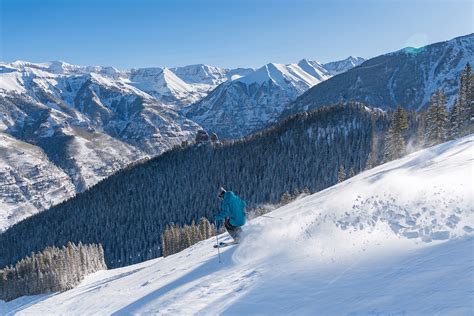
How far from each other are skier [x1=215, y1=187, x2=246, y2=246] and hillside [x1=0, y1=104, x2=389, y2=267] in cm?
14258

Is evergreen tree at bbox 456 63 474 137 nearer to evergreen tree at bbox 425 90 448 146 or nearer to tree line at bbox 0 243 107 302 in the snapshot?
evergreen tree at bbox 425 90 448 146

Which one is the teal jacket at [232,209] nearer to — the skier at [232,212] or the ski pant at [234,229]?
the skier at [232,212]

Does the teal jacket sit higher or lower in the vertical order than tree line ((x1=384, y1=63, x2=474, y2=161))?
lower

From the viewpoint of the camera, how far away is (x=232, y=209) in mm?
18156

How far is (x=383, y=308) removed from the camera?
828cm

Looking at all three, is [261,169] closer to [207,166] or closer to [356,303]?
[207,166]

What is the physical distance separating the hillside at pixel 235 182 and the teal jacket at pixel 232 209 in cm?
14299

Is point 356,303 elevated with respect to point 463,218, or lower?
lower

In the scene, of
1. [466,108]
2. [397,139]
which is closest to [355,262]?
[466,108]

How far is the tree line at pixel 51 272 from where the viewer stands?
3465 inches

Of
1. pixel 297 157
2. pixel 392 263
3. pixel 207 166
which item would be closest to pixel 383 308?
pixel 392 263

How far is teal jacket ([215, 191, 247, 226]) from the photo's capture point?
58.6 feet

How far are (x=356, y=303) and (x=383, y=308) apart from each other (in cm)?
76

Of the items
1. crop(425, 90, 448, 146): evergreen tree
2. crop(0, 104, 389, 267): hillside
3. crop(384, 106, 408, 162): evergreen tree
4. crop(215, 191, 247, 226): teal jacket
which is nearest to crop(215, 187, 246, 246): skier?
crop(215, 191, 247, 226): teal jacket
